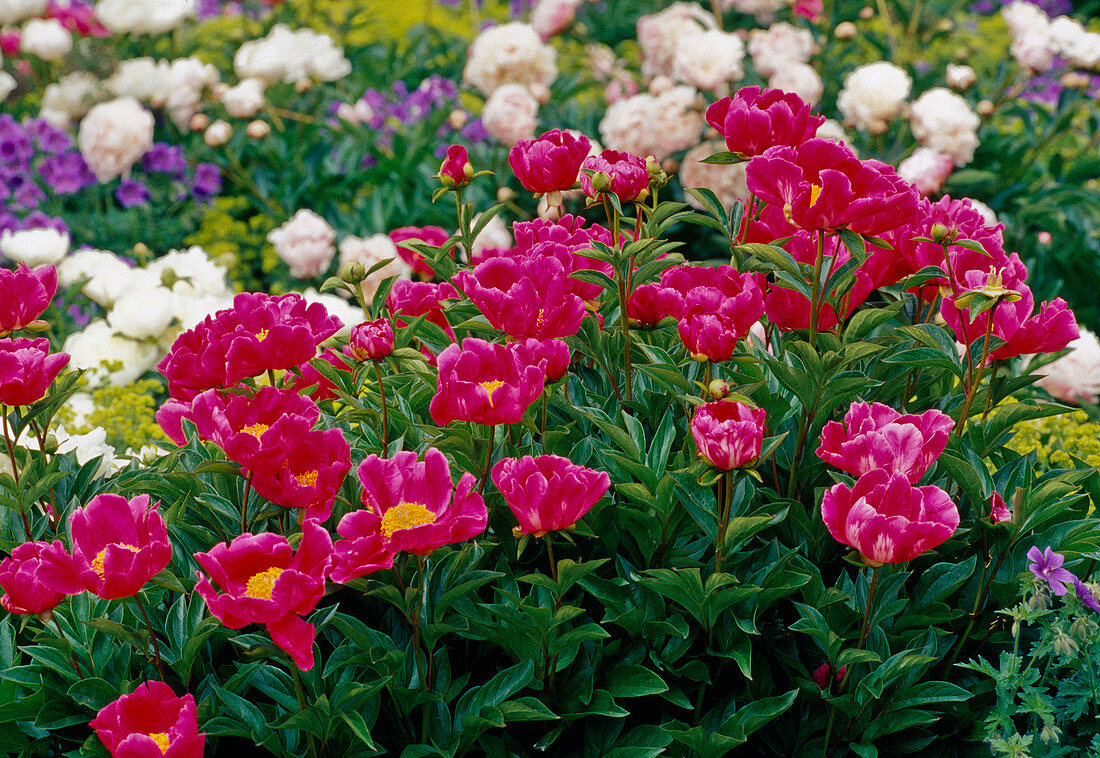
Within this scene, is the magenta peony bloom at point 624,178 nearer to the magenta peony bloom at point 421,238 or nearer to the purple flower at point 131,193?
the magenta peony bloom at point 421,238

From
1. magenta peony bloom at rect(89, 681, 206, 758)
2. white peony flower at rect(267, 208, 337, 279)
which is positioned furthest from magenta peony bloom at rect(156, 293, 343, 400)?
white peony flower at rect(267, 208, 337, 279)

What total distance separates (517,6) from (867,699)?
204 inches

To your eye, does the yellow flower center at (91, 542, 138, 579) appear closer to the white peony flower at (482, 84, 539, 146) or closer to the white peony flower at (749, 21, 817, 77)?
the white peony flower at (482, 84, 539, 146)

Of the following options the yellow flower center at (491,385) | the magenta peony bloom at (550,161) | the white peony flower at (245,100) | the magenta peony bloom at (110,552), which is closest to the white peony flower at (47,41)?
the white peony flower at (245,100)

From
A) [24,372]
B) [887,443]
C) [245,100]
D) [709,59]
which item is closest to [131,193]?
[245,100]

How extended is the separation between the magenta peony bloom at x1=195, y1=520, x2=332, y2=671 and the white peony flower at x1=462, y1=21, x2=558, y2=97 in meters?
3.13

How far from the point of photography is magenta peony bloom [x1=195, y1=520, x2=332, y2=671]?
100 cm

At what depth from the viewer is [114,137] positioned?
147 inches

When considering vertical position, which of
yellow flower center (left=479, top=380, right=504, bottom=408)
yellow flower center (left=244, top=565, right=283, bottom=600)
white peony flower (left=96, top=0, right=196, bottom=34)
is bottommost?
white peony flower (left=96, top=0, right=196, bottom=34)

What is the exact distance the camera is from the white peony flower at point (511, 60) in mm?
3930

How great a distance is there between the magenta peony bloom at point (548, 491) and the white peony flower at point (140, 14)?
4017mm

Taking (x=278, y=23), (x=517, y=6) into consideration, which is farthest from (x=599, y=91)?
(x=278, y=23)

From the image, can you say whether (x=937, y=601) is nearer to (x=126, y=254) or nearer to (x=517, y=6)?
(x=126, y=254)

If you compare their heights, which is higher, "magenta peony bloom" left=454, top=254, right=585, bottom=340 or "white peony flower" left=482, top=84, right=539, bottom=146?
"magenta peony bloom" left=454, top=254, right=585, bottom=340
